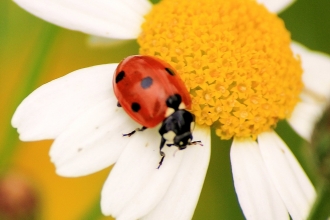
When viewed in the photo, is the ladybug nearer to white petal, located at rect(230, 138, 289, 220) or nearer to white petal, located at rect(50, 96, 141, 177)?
white petal, located at rect(50, 96, 141, 177)

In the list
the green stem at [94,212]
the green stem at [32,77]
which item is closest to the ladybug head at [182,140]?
the green stem at [94,212]

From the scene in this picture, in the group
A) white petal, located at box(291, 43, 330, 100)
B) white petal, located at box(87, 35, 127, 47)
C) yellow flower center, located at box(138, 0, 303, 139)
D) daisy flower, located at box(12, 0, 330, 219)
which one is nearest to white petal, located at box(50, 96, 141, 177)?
daisy flower, located at box(12, 0, 330, 219)

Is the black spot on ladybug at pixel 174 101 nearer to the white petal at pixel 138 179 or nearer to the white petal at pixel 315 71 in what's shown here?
the white petal at pixel 138 179

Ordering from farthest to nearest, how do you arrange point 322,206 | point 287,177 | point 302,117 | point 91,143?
point 302,117, point 287,177, point 91,143, point 322,206

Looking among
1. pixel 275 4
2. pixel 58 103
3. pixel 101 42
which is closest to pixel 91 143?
pixel 58 103

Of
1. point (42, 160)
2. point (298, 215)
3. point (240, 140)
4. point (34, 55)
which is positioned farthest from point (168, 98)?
point (42, 160)

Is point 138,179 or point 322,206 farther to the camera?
point 138,179

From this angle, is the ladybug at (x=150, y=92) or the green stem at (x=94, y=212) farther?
the green stem at (x=94, y=212)

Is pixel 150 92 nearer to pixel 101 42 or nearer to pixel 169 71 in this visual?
pixel 169 71
